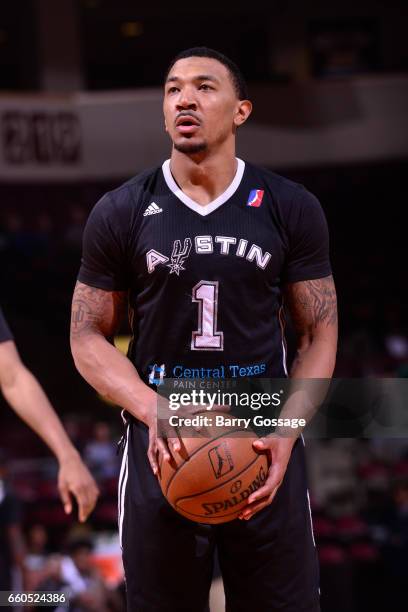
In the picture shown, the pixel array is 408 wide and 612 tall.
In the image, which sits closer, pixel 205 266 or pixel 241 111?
pixel 205 266

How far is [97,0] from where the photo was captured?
17.9m

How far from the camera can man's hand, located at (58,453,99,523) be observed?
415cm

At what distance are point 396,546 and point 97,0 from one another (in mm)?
11677

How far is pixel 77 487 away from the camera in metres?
4.18

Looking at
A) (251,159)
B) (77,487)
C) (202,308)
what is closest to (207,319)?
(202,308)

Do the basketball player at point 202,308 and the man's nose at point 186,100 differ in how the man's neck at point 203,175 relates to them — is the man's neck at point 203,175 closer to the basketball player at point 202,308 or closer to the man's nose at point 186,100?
the basketball player at point 202,308

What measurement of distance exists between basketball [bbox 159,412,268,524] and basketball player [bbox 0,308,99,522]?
101 cm

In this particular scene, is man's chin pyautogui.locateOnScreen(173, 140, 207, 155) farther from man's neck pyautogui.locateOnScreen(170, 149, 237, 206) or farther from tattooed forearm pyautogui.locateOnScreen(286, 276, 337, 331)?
tattooed forearm pyautogui.locateOnScreen(286, 276, 337, 331)

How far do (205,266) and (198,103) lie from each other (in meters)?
0.56

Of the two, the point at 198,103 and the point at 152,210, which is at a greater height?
the point at 198,103

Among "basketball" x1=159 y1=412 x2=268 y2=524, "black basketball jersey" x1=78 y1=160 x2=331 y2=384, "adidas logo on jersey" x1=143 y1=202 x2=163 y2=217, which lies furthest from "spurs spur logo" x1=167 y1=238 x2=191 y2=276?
"basketball" x1=159 y1=412 x2=268 y2=524

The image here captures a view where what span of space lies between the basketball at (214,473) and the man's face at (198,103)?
97 cm

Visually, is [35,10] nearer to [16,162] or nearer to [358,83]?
[16,162]

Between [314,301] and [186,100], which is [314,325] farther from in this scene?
[186,100]
